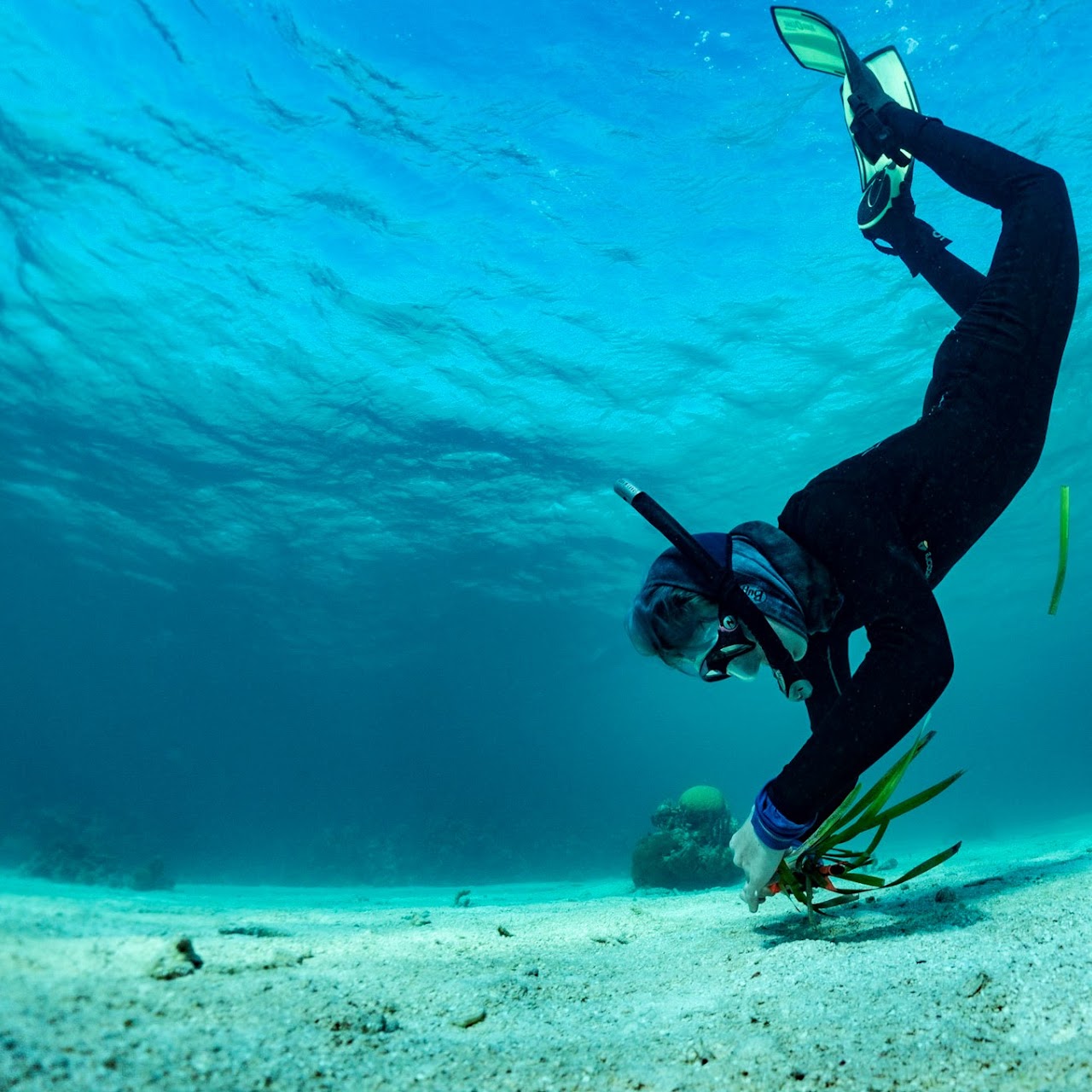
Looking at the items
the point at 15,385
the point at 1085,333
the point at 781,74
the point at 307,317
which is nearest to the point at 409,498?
the point at 307,317

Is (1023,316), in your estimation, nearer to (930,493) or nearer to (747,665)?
(930,493)

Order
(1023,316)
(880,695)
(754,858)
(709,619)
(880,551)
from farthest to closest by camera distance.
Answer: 1. (1023,316)
2. (709,619)
3. (880,551)
4. (754,858)
5. (880,695)

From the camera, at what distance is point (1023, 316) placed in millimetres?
2707

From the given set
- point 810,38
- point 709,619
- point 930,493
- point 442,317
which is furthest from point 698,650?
point 442,317

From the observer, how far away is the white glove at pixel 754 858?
205cm

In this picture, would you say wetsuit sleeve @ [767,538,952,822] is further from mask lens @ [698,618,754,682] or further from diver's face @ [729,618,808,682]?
mask lens @ [698,618,754,682]

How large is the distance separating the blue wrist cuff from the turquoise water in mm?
11505

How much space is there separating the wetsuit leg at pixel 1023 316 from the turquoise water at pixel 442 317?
902cm

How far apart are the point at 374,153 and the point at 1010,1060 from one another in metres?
13.9

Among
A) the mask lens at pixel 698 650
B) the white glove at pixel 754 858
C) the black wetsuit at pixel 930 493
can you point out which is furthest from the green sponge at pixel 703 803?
the mask lens at pixel 698 650

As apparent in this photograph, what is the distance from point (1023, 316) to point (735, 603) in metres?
1.99

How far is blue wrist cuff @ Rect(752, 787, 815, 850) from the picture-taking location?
77.4 inches

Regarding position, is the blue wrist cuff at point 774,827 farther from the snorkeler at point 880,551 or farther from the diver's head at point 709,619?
the diver's head at point 709,619

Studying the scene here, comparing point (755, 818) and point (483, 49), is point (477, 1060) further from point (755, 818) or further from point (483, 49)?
point (483, 49)
